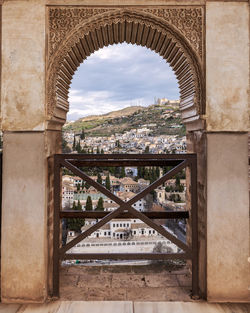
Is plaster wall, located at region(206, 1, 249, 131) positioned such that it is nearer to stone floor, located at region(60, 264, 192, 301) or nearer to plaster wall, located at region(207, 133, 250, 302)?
plaster wall, located at region(207, 133, 250, 302)

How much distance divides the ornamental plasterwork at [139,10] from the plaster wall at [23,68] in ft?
0.47

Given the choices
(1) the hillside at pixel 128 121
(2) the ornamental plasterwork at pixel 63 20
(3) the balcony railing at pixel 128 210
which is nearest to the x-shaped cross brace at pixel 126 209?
(3) the balcony railing at pixel 128 210

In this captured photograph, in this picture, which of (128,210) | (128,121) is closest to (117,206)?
(128,210)

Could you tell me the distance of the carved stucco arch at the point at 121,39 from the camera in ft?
10.3

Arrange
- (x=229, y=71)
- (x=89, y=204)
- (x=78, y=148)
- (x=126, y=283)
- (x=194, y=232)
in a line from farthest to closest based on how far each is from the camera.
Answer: (x=78, y=148), (x=89, y=204), (x=126, y=283), (x=194, y=232), (x=229, y=71)

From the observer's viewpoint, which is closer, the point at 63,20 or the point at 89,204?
the point at 63,20

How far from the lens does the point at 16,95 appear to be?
Answer: 3.07 metres

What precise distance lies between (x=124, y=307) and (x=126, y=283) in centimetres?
52

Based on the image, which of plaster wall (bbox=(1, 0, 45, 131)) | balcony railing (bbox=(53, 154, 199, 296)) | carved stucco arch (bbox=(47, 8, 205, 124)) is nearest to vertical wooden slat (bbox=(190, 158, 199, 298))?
balcony railing (bbox=(53, 154, 199, 296))

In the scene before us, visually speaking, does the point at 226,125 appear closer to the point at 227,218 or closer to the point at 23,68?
the point at 227,218

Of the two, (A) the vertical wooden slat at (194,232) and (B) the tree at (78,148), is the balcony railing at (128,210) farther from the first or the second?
(B) the tree at (78,148)

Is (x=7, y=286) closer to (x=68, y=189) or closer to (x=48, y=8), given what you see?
(x=68, y=189)

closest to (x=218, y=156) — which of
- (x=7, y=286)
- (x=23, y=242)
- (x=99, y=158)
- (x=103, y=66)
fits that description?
(x=99, y=158)

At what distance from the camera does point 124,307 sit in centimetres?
299
